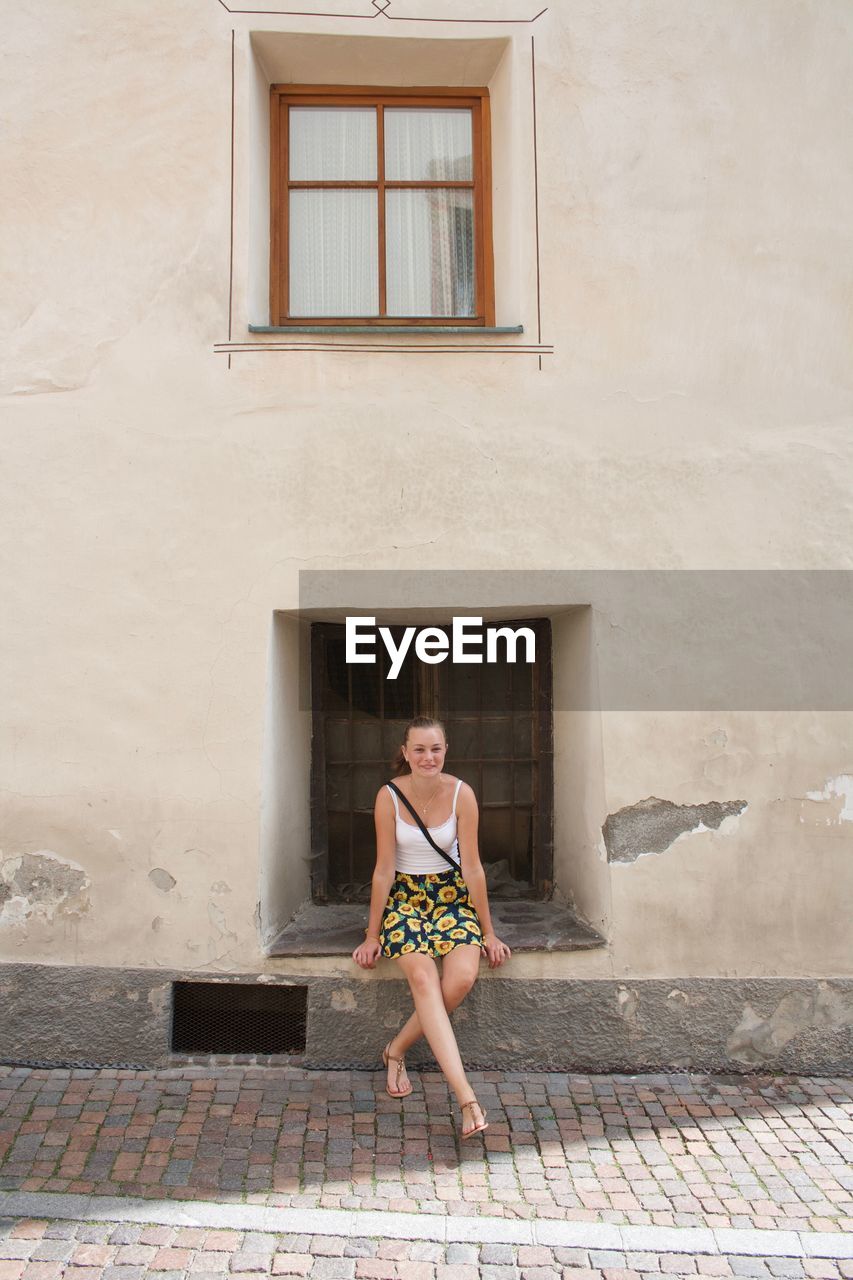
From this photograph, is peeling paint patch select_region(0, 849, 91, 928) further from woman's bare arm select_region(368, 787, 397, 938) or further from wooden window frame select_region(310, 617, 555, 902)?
woman's bare arm select_region(368, 787, 397, 938)

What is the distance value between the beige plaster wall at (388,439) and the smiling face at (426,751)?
0.73 meters

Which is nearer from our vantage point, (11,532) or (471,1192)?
(471,1192)

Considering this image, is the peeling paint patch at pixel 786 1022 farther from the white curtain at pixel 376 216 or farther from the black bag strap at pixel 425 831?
the white curtain at pixel 376 216

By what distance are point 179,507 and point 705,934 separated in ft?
10.4

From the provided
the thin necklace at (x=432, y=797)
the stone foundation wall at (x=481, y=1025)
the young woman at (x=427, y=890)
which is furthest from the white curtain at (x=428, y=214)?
the stone foundation wall at (x=481, y=1025)

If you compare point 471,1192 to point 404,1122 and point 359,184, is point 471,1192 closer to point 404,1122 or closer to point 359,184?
point 404,1122

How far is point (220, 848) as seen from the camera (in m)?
4.57

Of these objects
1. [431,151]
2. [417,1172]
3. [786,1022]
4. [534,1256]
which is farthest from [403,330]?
[534,1256]

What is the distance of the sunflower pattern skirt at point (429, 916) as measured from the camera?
430cm

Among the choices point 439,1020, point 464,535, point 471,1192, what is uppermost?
point 464,535

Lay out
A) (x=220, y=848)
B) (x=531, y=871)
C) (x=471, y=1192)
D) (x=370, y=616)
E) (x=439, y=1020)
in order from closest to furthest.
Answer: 1. (x=471, y=1192)
2. (x=439, y=1020)
3. (x=220, y=848)
4. (x=370, y=616)
5. (x=531, y=871)

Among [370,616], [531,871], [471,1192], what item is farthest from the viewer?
[531,871]

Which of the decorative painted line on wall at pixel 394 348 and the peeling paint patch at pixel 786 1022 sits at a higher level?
the decorative painted line on wall at pixel 394 348

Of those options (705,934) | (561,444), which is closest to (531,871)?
(705,934)
